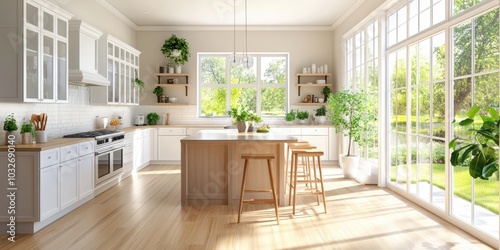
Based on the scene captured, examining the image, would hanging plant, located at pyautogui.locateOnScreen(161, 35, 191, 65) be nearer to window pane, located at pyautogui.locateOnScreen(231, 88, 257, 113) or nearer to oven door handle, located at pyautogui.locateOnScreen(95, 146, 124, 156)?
window pane, located at pyautogui.locateOnScreen(231, 88, 257, 113)

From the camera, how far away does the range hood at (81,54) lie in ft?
18.6

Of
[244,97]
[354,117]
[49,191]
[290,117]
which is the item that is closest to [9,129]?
[49,191]

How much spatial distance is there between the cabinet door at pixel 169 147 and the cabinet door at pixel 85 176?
345 cm

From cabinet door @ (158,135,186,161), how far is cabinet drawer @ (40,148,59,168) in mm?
4536

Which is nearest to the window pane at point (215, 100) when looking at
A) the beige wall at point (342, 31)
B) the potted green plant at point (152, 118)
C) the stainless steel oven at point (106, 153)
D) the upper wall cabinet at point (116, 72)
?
the potted green plant at point (152, 118)

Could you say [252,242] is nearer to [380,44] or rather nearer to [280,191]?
[280,191]

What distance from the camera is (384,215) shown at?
15.6 feet

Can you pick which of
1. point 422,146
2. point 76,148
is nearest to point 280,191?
point 422,146

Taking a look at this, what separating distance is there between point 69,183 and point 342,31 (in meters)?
6.20

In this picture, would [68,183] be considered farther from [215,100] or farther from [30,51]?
[215,100]

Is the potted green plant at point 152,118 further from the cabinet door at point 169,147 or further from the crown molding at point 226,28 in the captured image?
the crown molding at point 226,28

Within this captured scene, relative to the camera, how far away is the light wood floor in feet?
12.2

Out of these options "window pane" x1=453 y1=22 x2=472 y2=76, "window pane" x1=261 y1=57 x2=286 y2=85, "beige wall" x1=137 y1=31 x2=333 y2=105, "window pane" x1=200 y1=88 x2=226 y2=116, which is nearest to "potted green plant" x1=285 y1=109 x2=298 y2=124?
"beige wall" x1=137 y1=31 x2=333 y2=105

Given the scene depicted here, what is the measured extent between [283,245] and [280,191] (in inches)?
62.1
